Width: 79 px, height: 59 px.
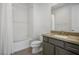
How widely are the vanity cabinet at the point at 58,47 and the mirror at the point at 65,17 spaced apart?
1.10 feet

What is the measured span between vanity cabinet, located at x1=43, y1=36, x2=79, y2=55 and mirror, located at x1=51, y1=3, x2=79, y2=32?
0.34 metres

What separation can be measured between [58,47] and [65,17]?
2.28ft

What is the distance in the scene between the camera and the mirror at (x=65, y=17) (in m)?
1.82

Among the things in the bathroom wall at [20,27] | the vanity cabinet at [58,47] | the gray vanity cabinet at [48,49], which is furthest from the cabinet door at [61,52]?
the bathroom wall at [20,27]

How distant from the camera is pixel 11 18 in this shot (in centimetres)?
220

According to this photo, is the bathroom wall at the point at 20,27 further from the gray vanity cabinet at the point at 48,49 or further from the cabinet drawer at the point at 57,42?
the cabinet drawer at the point at 57,42

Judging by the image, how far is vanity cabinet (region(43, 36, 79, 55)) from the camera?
1.40 m

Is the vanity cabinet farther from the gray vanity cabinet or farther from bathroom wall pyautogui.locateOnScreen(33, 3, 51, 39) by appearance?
bathroom wall pyautogui.locateOnScreen(33, 3, 51, 39)

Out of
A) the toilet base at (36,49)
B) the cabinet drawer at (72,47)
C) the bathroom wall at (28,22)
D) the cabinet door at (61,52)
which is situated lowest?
the toilet base at (36,49)

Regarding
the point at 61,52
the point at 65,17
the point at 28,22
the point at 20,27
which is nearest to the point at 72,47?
the point at 61,52

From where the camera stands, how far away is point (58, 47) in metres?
1.72

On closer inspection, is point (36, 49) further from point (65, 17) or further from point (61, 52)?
point (65, 17)

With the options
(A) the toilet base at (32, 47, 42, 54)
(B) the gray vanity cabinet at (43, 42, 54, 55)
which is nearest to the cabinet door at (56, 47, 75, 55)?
(B) the gray vanity cabinet at (43, 42, 54, 55)
